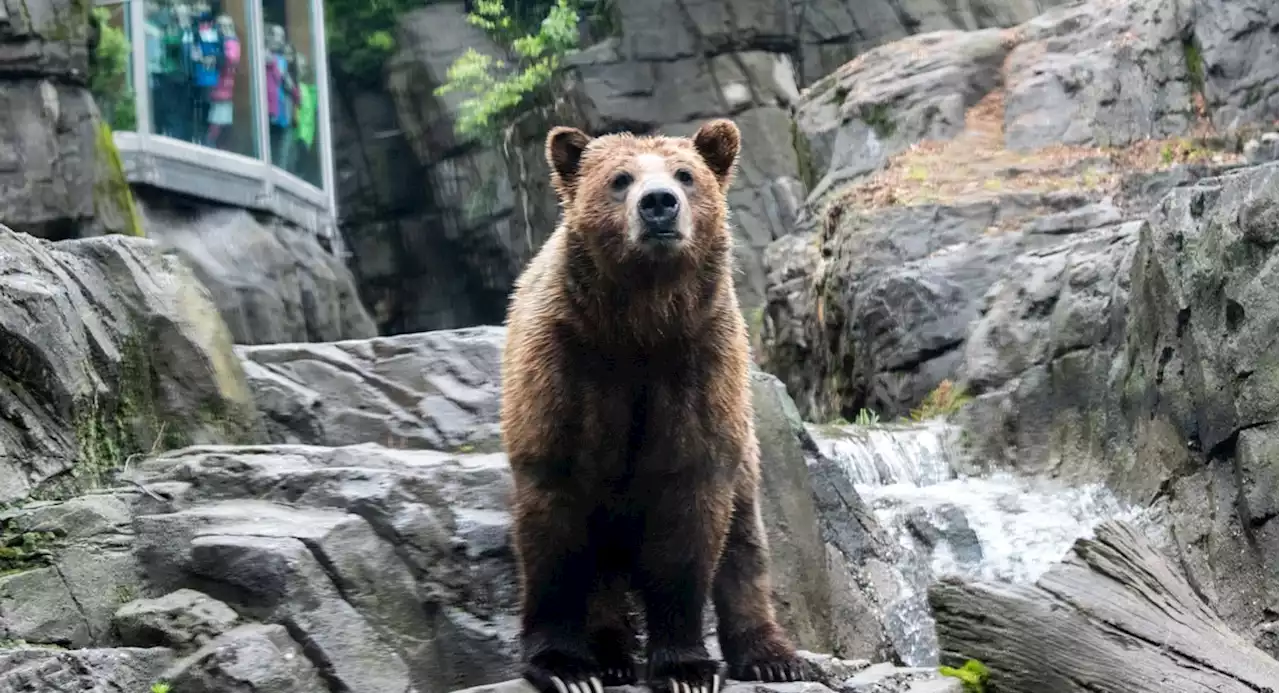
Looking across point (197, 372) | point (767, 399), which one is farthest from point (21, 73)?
point (767, 399)

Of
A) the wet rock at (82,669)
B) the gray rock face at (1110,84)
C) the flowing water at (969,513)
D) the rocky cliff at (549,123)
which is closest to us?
the wet rock at (82,669)

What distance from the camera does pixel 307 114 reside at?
19.1m

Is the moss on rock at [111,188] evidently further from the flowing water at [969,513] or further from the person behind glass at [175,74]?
the flowing water at [969,513]

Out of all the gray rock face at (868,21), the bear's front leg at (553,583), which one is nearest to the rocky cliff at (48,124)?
the bear's front leg at (553,583)

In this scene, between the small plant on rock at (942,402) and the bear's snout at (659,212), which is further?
the small plant on rock at (942,402)

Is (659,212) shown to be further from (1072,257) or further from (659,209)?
(1072,257)

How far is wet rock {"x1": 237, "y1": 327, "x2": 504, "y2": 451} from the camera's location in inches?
302

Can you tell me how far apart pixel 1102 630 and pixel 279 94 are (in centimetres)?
1497

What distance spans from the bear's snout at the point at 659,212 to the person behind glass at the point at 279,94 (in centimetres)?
1353

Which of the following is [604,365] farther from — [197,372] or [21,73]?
[21,73]

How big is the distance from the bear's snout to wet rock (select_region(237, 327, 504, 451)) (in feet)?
8.88

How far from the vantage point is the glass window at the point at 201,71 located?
15953 mm

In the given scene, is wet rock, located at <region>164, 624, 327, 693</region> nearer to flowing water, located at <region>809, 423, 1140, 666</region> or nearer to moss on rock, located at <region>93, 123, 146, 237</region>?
flowing water, located at <region>809, 423, 1140, 666</region>

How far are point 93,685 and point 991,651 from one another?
10.4ft
